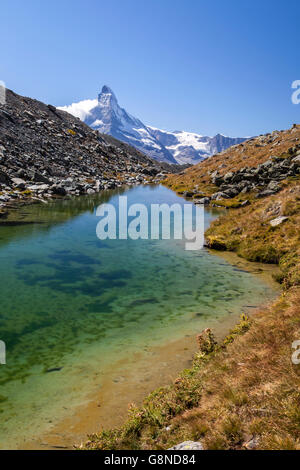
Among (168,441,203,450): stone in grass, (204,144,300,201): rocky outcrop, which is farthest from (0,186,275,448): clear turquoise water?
(204,144,300,201): rocky outcrop

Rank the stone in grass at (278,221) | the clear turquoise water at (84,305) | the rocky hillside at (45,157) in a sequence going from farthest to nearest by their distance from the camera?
the rocky hillside at (45,157) < the stone in grass at (278,221) < the clear turquoise water at (84,305)

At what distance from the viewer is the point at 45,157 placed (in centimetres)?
8206

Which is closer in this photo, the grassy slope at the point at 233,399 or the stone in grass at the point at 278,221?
the grassy slope at the point at 233,399

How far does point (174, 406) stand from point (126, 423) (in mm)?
1316

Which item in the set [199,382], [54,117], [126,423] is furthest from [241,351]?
[54,117]

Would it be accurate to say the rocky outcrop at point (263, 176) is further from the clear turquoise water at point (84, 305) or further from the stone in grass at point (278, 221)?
the clear turquoise water at point (84, 305)

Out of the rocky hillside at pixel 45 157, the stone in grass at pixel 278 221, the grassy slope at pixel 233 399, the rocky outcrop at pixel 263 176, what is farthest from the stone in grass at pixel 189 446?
the rocky outcrop at pixel 263 176

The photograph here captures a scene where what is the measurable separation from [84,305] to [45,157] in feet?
249

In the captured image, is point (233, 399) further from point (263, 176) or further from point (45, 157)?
point (45, 157)

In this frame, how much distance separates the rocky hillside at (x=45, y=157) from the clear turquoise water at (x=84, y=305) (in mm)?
27905

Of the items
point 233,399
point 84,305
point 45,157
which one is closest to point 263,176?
point 84,305

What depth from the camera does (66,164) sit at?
89188mm

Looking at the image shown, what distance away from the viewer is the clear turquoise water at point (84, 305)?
9609mm
